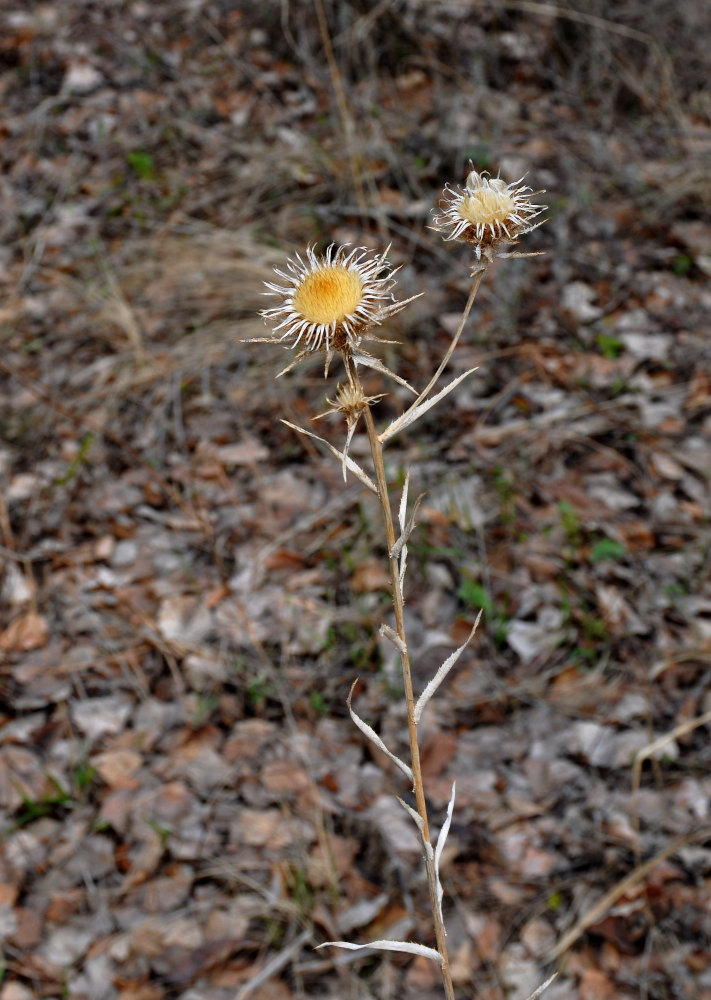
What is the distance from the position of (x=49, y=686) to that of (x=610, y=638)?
167 cm

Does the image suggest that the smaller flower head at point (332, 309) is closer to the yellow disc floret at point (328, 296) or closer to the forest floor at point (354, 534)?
the yellow disc floret at point (328, 296)

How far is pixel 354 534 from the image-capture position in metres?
2.72

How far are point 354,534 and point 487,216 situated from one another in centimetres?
188

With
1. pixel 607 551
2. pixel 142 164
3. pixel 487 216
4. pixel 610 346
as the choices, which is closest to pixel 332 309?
pixel 487 216

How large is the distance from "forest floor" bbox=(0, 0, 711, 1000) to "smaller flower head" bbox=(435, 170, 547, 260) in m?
1.01

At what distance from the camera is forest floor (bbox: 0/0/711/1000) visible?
6.37 ft

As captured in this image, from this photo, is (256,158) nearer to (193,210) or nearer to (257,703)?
(193,210)

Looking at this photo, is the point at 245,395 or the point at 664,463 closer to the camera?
the point at 664,463

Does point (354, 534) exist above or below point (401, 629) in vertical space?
below

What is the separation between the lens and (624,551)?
2480 mm

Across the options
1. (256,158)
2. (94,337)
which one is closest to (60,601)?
(94,337)

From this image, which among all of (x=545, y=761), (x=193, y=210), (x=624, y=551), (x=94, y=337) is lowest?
(x=545, y=761)

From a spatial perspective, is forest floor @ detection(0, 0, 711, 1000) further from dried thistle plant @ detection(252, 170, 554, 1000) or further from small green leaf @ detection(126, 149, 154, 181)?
dried thistle plant @ detection(252, 170, 554, 1000)

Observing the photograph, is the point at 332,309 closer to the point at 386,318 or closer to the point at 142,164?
the point at 386,318
